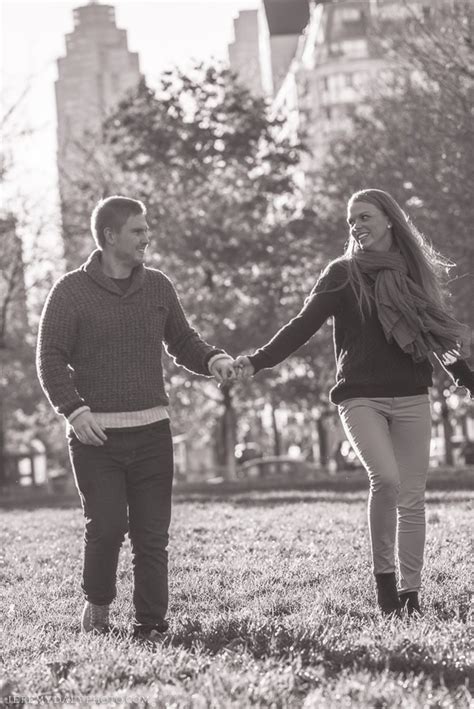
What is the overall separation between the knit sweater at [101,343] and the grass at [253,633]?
114 centimetres

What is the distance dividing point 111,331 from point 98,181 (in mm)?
25763

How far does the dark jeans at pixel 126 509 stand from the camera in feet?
19.3

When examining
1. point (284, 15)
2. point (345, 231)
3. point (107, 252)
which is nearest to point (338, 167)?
point (345, 231)

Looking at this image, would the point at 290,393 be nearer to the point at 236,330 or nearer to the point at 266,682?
the point at 236,330

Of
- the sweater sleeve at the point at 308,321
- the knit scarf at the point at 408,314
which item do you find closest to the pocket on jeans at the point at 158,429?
the sweater sleeve at the point at 308,321

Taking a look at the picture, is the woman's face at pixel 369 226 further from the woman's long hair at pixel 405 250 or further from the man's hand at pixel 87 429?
the man's hand at pixel 87 429

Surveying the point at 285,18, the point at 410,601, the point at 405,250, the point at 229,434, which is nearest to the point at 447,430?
the point at 229,434

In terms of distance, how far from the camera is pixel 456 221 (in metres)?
21.9

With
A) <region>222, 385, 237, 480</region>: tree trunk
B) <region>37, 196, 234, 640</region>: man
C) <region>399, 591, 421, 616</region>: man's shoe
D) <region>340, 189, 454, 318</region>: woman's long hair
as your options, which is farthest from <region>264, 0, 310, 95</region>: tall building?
<region>399, 591, 421, 616</region>: man's shoe

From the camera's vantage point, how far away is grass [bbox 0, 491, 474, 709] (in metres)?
4.34

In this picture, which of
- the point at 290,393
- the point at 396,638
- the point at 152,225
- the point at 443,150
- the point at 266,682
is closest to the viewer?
the point at 266,682

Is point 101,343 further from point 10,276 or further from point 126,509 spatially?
point 10,276

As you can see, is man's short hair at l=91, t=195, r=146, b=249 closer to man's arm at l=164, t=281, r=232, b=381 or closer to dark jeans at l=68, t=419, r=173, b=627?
man's arm at l=164, t=281, r=232, b=381

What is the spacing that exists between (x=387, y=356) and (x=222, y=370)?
82 cm
